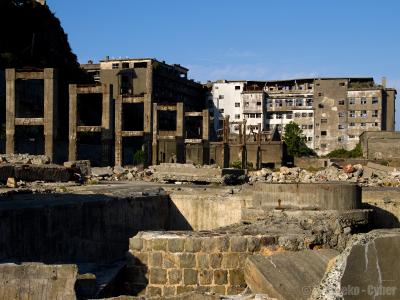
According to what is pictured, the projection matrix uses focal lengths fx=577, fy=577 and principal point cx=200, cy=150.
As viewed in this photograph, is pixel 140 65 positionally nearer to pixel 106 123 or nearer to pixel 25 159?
pixel 106 123

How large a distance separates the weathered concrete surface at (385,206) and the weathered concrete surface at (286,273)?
9.89 m

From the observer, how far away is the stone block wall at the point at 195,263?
7.11 meters

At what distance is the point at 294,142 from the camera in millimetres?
72875

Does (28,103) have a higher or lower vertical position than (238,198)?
higher

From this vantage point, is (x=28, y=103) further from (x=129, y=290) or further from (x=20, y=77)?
(x=129, y=290)

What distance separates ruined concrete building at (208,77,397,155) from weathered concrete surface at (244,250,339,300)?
71.7 meters

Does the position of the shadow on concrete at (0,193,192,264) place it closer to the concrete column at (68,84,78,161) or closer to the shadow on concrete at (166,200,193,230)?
the shadow on concrete at (166,200,193,230)

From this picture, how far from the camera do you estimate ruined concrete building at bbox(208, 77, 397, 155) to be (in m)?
79.5

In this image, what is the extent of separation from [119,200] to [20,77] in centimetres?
2295

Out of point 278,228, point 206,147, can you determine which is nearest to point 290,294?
point 278,228

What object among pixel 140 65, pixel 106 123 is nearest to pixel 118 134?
pixel 106 123

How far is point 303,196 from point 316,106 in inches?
2806

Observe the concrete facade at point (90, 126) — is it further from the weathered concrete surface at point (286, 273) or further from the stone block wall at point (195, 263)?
the weathered concrete surface at point (286, 273)

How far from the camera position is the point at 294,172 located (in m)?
33.1
